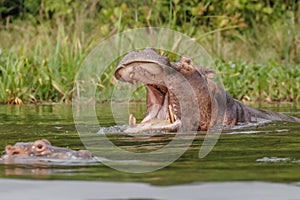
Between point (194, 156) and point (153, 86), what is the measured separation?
1.56 meters

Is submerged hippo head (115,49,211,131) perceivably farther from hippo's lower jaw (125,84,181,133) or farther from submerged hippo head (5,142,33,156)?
submerged hippo head (5,142,33,156)

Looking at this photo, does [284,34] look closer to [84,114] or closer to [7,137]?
[84,114]

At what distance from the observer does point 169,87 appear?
18.2 ft

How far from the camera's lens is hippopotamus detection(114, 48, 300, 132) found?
5.34 metres

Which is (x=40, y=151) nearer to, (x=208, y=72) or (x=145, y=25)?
(x=208, y=72)

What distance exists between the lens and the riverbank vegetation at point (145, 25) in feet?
36.0

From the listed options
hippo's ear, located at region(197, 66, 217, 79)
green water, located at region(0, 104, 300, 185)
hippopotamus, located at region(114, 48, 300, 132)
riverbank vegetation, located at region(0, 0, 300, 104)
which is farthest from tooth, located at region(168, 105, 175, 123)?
riverbank vegetation, located at region(0, 0, 300, 104)

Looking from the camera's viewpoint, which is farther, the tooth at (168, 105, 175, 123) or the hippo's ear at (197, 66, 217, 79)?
the hippo's ear at (197, 66, 217, 79)

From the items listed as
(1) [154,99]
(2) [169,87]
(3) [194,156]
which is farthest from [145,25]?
(3) [194,156]

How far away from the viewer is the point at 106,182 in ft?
9.98

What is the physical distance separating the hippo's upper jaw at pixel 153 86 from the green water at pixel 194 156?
184 mm

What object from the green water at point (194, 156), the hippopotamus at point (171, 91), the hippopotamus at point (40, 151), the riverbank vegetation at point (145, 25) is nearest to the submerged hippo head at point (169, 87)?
the hippopotamus at point (171, 91)

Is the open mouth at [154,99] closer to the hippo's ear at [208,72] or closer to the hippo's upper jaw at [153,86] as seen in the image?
the hippo's upper jaw at [153,86]

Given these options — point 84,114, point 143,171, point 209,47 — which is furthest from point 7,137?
point 209,47
